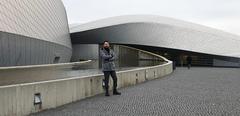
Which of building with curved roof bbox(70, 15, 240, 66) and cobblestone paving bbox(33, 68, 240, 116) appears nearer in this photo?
cobblestone paving bbox(33, 68, 240, 116)

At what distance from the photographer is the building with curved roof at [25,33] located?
1446cm

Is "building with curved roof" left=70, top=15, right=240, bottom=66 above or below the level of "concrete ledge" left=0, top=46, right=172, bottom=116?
above

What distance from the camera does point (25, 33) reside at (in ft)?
55.7

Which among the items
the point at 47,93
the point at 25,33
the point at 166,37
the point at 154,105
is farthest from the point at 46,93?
the point at 166,37

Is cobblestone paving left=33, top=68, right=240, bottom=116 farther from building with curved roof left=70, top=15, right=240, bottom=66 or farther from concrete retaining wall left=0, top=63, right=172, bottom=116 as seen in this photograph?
building with curved roof left=70, top=15, right=240, bottom=66

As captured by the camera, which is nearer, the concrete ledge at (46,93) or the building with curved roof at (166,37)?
the concrete ledge at (46,93)

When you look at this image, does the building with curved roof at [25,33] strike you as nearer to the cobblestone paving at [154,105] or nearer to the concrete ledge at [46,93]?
the concrete ledge at [46,93]

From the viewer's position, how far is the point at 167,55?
44.0 meters

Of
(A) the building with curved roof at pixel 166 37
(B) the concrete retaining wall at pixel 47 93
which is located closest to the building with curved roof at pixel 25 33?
(B) the concrete retaining wall at pixel 47 93

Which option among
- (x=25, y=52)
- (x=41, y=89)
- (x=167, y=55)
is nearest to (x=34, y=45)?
(x=25, y=52)

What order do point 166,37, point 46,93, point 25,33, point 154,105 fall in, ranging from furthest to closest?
point 166,37 < point 25,33 < point 154,105 < point 46,93

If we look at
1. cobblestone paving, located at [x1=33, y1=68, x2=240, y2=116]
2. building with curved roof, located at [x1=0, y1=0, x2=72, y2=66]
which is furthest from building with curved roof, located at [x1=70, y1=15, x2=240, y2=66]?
cobblestone paving, located at [x1=33, y1=68, x2=240, y2=116]

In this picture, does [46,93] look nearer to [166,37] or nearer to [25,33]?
[25,33]

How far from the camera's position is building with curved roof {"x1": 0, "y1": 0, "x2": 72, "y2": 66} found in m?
14.5
